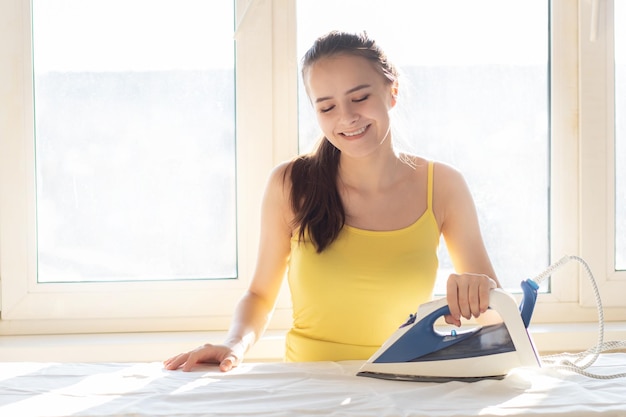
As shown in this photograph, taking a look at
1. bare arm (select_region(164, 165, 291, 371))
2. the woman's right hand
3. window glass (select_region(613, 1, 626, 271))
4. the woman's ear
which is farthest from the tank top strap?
window glass (select_region(613, 1, 626, 271))

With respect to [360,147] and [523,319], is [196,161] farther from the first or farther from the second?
[523,319]

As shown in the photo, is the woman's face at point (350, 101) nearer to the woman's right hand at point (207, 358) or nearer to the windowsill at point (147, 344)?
the woman's right hand at point (207, 358)

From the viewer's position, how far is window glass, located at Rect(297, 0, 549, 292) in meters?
1.79

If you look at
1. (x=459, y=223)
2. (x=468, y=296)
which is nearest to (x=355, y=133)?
(x=459, y=223)

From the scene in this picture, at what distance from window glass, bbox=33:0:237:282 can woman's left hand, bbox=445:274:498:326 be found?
0.86 metres

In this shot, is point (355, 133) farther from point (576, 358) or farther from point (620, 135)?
point (620, 135)

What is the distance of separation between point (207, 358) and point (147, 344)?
1.84ft

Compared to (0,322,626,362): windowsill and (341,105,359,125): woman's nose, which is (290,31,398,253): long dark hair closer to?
(341,105,359,125): woman's nose

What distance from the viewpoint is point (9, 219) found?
1.74 m

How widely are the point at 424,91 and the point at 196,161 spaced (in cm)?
59

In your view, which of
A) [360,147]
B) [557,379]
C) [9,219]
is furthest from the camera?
[9,219]

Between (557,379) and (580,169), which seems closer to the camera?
(557,379)

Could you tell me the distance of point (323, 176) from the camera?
1.46 meters

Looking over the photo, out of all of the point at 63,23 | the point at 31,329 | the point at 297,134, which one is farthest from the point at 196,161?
the point at 31,329
